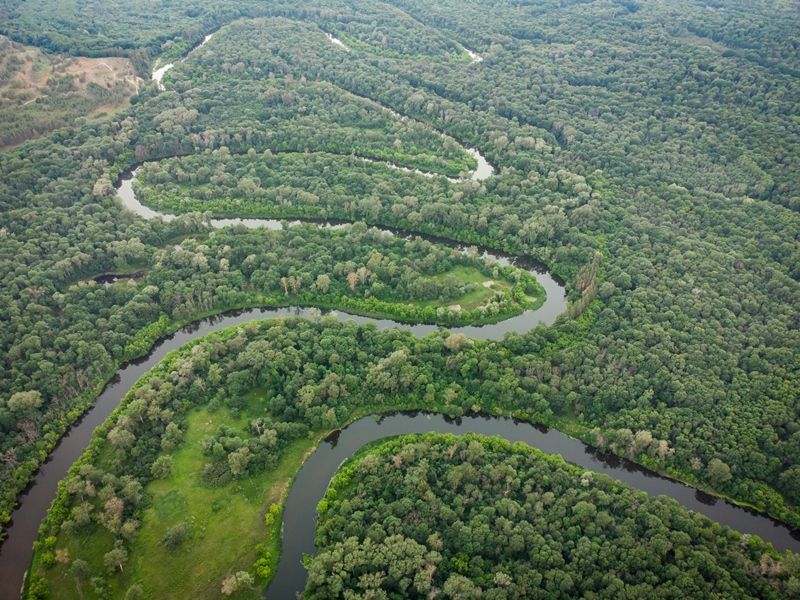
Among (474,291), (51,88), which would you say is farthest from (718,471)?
(51,88)

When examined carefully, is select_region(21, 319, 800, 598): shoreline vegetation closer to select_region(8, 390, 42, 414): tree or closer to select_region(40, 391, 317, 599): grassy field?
select_region(40, 391, 317, 599): grassy field

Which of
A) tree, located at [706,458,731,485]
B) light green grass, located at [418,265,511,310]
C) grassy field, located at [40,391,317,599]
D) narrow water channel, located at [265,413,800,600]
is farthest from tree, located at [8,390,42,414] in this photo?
tree, located at [706,458,731,485]

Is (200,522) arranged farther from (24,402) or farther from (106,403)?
(24,402)

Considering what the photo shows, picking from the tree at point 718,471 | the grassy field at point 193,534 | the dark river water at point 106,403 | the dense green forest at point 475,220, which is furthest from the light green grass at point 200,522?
the tree at point 718,471

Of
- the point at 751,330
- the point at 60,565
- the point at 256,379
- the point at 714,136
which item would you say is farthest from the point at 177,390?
the point at 714,136

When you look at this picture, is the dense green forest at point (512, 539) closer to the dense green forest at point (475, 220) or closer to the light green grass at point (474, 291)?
the dense green forest at point (475, 220)

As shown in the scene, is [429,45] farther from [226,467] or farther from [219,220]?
[226,467]
